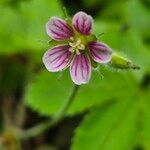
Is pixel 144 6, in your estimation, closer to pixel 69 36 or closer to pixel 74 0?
pixel 74 0

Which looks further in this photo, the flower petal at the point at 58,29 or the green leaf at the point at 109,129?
the green leaf at the point at 109,129

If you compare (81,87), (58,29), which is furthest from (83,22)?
(81,87)

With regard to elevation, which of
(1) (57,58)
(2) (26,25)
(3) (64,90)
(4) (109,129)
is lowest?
(4) (109,129)

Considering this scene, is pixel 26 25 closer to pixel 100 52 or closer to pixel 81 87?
pixel 81 87

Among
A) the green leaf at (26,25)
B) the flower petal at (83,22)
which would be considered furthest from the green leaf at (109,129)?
the flower petal at (83,22)

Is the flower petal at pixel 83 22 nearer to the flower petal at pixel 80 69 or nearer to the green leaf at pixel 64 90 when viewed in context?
the flower petal at pixel 80 69

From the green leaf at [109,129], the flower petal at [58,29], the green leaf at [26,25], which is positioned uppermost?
the green leaf at [26,25]

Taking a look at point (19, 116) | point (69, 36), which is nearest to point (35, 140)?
point (19, 116)
